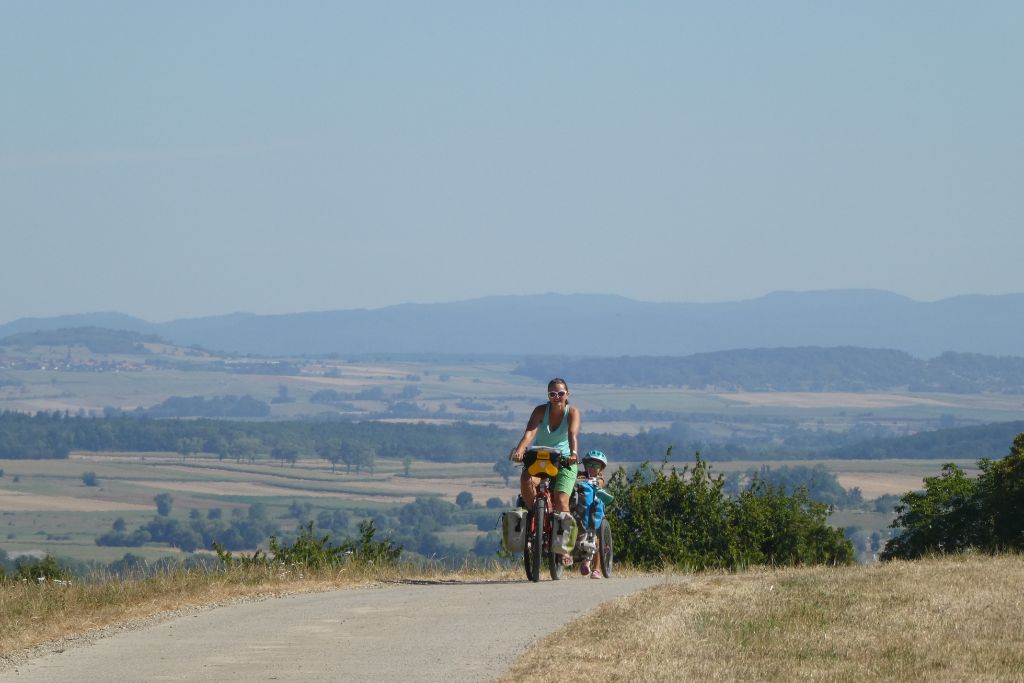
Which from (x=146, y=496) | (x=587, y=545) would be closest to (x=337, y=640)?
(x=587, y=545)

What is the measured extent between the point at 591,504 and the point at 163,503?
139 metres

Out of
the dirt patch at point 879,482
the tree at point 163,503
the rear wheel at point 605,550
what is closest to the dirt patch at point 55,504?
the tree at point 163,503

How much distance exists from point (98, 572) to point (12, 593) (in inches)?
92.4

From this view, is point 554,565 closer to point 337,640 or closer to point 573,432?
point 573,432

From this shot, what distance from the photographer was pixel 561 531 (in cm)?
1641

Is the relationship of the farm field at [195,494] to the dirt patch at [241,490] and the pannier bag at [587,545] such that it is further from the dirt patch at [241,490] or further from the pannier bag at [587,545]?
the pannier bag at [587,545]

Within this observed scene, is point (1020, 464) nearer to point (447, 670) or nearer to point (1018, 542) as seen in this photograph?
point (1018, 542)

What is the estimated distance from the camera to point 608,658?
35.6 feet

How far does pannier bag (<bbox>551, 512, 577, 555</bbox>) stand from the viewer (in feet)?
53.5

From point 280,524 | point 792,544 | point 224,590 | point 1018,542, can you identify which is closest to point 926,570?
point 1018,542

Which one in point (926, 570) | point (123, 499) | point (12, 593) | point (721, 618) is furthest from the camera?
point (123, 499)

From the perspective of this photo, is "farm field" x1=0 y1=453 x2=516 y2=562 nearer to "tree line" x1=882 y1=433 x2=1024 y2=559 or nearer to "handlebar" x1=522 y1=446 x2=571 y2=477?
"tree line" x1=882 y1=433 x2=1024 y2=559

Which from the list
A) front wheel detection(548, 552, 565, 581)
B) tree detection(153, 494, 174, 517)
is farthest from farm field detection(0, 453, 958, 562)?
front wheel detection(548, 552, 565, 581)

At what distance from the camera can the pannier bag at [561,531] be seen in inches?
642
